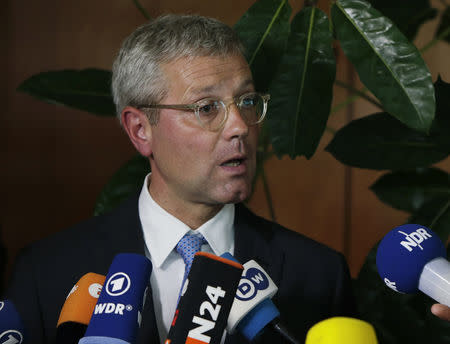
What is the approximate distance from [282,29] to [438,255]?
0.68m

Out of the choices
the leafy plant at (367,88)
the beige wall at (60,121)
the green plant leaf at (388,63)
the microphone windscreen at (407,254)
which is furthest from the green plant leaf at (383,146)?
the beige wall at (60,121)

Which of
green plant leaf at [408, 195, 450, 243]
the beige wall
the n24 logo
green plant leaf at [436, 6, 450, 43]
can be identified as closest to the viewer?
the n24 logo

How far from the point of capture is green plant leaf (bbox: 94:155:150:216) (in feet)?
5.05

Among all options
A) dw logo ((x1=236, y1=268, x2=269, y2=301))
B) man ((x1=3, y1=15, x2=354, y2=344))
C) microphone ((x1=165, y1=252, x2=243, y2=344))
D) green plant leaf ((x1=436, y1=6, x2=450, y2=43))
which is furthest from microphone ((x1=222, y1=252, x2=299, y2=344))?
green plant leaf ((x1=436, y1=6, x2=450, y2=43))

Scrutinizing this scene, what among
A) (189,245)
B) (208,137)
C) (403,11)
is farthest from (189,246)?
(403,11)

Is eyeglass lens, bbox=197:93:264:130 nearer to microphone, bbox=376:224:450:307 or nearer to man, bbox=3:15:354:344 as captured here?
man, bbox=3:15:354:344

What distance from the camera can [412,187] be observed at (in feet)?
5.34

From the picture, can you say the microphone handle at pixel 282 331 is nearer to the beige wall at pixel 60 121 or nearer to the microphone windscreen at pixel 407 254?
the microphone windscreen at pixel 407 254

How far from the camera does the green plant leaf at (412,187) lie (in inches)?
63.2

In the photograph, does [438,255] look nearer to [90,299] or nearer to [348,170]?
[90,299]

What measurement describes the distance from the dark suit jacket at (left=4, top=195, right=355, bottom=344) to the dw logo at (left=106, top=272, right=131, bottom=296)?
0.42 meters

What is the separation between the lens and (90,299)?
833 millimetres

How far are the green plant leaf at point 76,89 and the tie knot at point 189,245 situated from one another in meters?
0.50

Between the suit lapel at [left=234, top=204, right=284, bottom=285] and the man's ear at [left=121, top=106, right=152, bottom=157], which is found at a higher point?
the man's ear at [left=121, top=106, right=152, bottom=157]
